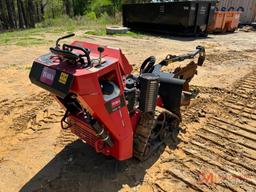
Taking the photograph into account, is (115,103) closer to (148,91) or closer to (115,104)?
(115,104)

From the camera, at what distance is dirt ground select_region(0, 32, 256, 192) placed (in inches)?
118

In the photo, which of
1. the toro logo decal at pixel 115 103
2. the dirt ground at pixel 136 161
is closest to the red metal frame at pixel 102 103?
the toro logo decal at pixel 115 103

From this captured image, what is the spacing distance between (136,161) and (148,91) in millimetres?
1022

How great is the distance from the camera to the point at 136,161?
330cm

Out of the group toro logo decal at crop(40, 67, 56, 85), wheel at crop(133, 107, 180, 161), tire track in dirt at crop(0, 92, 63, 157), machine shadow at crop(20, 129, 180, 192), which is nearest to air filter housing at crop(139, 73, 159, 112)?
wheel at crop(133, 107, 180, 161)

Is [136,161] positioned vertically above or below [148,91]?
below

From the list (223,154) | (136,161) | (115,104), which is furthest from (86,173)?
(223,154)

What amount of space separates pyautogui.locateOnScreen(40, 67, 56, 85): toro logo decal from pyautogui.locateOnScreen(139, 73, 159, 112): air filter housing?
Answer: 95 cm

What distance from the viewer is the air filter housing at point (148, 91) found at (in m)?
2.77

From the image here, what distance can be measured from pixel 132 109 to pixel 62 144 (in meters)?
1.38

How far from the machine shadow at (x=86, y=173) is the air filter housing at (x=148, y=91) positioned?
32.5 inches

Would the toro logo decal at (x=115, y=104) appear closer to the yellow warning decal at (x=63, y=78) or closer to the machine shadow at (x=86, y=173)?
the yellow warning decal at (x=63, y=78)

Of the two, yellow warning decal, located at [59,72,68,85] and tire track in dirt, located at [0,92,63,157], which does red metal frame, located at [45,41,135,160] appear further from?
tire track in dirt, located at [0,92,63,157]

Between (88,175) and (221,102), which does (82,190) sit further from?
(221,102)
